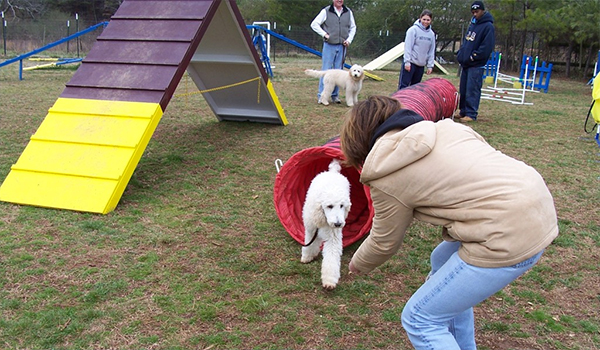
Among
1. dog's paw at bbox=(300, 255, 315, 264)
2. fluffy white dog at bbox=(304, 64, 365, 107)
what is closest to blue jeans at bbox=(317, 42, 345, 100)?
fluffy white dog at bbox=(304, 64, 365, 107)

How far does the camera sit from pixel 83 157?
14.8ft

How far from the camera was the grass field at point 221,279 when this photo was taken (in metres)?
2.73

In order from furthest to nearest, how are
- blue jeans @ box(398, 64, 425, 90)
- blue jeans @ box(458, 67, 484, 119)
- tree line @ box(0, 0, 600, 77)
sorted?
1. tree line @ box(0, 0, 600, 77)
2. blue jeans @ box(398, 64, 425, 90)
3. blue jeans @ box(458, 67, 484, 119)

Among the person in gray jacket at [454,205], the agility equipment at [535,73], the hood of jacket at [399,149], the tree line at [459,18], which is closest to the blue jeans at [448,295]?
the person in gray jacket at [454,205]

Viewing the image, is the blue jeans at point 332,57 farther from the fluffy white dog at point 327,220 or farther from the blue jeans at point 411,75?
the fluffy white dog at point 327,220

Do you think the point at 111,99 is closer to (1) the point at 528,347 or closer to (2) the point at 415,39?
(1) the point at 528,347

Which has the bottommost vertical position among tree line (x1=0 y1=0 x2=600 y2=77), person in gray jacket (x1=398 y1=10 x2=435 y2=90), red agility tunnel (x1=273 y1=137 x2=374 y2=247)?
red agility tunnel (x1=273 y1=137 x2=374 y2=247)

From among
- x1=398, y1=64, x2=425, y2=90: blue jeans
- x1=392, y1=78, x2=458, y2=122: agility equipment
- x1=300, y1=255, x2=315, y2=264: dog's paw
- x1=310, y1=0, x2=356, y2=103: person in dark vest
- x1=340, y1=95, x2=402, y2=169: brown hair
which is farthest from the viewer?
x1=310, y1=0, x2=356, y2=103: person in dark vest

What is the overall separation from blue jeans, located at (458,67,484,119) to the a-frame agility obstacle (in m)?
4.37

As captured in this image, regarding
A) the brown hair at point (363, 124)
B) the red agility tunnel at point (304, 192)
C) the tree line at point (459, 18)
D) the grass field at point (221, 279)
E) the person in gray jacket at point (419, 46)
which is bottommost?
the grass field at point (221, 279)

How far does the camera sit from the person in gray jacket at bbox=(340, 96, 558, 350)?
174 centimetres

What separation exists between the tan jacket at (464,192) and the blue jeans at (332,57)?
8466mm

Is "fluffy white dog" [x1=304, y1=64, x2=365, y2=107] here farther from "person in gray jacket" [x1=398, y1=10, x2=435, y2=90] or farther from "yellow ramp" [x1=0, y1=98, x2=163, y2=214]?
"yellow ramp" [x1=0, y1=98, x2=163, y2=214]

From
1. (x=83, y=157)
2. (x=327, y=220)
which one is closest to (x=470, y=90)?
(x=327, y=220)
